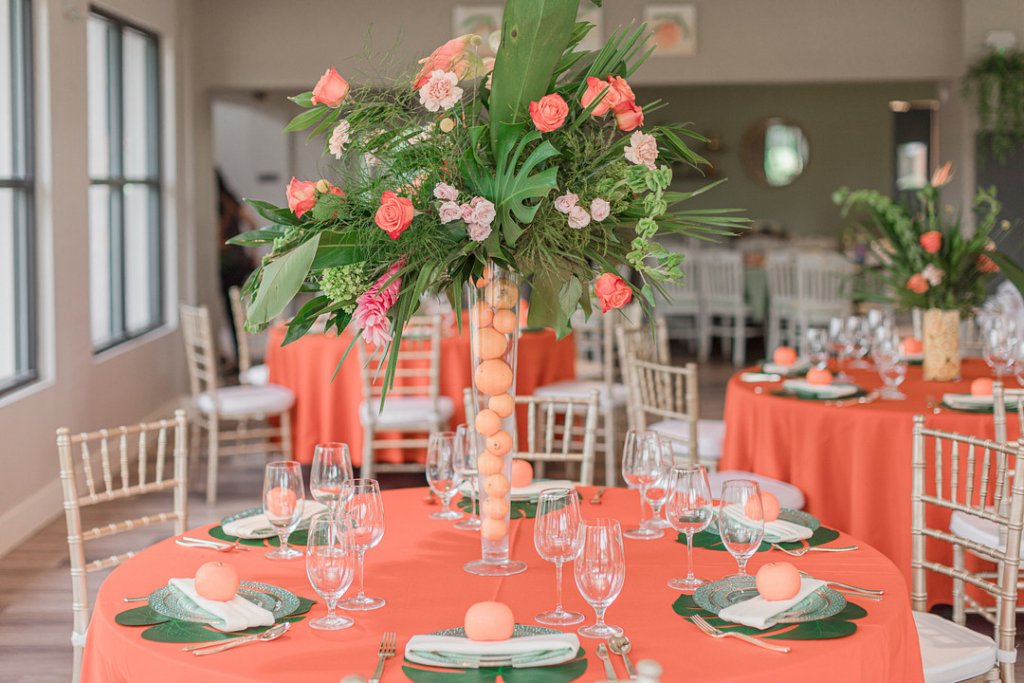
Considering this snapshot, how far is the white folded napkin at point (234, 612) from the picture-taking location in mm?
2006

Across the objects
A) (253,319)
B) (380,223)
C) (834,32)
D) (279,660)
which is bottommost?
(279,660)

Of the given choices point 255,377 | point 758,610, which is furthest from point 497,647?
point 255,377

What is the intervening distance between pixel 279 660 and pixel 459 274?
814 mm

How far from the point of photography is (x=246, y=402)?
19.8ft

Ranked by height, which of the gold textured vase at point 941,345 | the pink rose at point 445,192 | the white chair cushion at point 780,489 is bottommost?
the white chair cushion at point 780,489

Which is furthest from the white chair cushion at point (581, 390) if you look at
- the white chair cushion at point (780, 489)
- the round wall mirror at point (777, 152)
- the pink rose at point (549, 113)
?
the round wall mirror at point (777, 152)

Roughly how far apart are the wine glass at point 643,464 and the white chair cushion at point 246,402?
12.4 feet

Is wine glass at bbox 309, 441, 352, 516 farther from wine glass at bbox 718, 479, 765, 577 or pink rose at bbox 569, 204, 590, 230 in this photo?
wine glass at bbox 718, 479, 765, 577

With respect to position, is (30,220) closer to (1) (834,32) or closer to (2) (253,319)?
(2) (253,319)

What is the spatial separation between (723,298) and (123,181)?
564cm

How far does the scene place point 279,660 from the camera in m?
1.89

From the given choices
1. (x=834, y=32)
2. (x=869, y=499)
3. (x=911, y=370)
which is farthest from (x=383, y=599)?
(x=834, y=32)

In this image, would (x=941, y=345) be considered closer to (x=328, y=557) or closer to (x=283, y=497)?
(x=283, y=497)

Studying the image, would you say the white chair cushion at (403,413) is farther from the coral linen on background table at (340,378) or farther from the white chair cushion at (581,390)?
the white chair cushion at (581,390)
